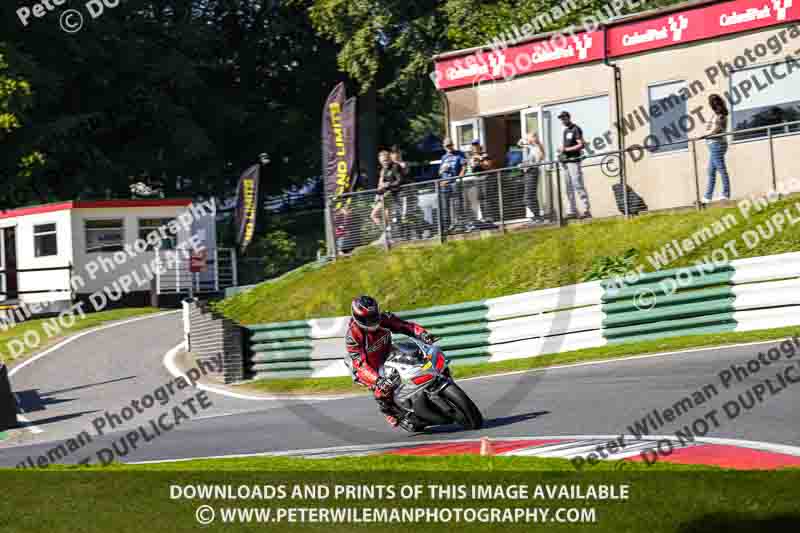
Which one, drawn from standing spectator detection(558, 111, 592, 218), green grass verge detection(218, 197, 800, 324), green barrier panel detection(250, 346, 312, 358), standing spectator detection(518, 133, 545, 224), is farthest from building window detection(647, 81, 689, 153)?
green barrier panel detection(250, 346, 312, 358)

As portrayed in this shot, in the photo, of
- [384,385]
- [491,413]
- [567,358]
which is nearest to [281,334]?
[567,358]

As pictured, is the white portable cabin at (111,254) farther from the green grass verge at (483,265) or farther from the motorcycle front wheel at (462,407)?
the motorcycle front wheel at (462,407)

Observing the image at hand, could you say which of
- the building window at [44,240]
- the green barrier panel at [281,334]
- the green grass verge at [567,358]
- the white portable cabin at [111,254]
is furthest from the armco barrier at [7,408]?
the building window at [44,240]

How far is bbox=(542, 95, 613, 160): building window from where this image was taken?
77.4 feet

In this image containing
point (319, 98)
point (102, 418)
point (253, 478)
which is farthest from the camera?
point (319, 98)

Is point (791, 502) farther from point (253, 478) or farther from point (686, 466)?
point (253, 478)

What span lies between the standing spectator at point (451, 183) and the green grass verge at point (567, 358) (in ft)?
13.5

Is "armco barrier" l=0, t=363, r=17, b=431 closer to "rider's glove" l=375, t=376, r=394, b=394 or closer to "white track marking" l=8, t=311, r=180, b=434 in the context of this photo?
"white track marking" l=8, t=311, r=180, b=434

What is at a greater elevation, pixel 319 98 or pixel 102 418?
pixel 319 98

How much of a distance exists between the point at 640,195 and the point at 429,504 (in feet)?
47.3

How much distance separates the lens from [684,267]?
60.9 feet

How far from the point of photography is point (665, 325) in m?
18.2

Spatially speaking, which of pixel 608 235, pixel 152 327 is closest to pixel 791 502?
pixel 608 235

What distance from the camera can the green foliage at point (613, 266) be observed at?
65.9ft
